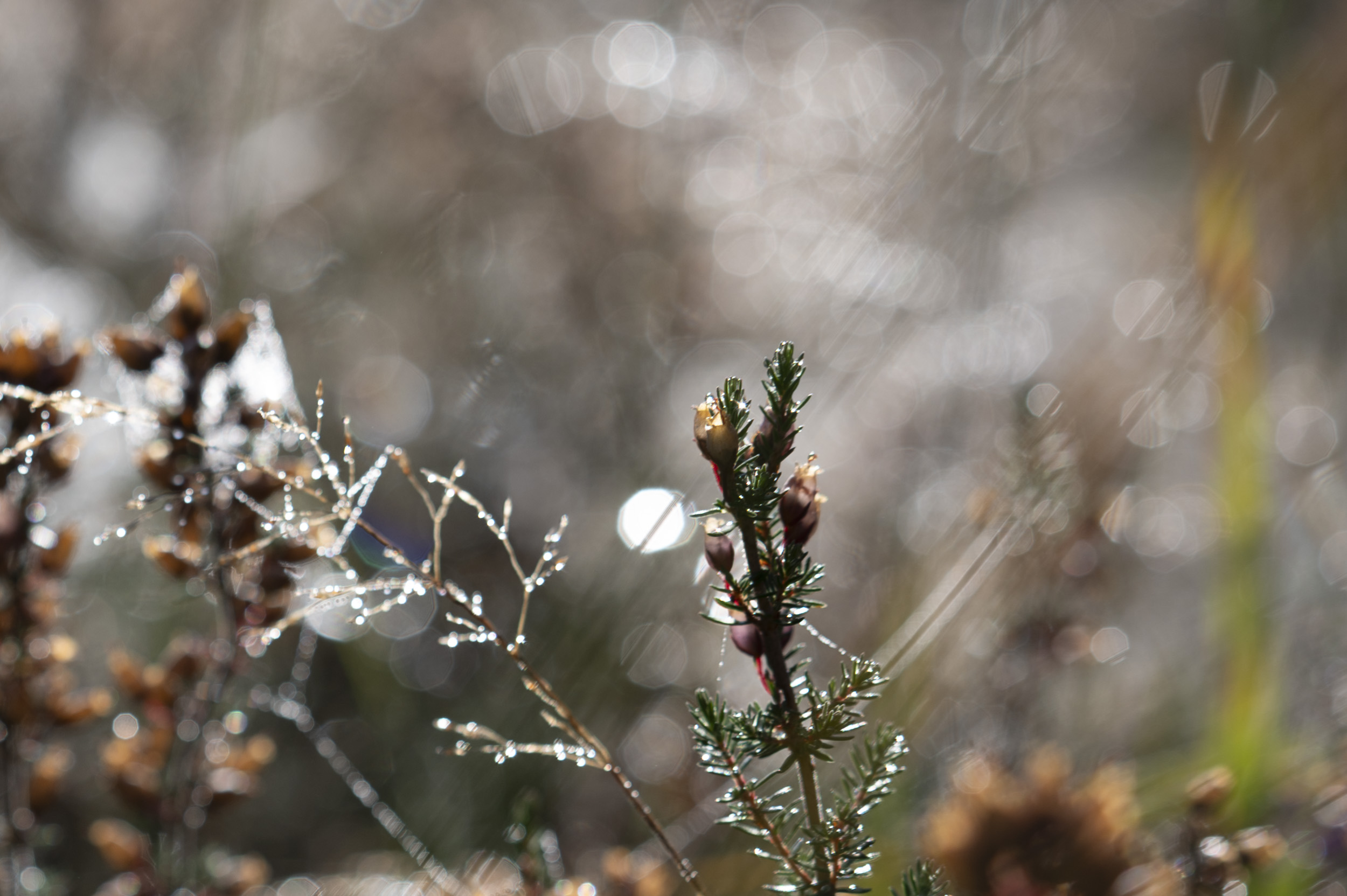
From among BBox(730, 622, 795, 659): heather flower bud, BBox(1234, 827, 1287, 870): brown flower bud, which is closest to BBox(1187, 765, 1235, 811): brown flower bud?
BBox(1234, 827, 1287, 870): brown flower bud

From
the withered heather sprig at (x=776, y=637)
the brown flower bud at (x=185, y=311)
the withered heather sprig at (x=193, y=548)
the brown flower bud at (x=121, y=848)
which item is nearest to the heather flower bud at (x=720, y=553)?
the withered heather sprig at (x=776, y=637)

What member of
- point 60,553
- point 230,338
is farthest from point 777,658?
point 60,553

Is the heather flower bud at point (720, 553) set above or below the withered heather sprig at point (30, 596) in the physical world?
below

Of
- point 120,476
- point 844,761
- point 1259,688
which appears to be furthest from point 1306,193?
point 120,476

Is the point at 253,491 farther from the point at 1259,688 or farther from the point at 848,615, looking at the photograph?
the point at 848,615

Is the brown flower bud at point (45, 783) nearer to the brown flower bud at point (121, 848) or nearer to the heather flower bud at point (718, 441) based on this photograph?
the brown flower bud at point (121, 848)

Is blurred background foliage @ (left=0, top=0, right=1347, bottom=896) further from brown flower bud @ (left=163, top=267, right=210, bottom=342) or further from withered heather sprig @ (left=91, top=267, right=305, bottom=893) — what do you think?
brown flower bud @ (left=163, top=267, right=210, bottom=342)
